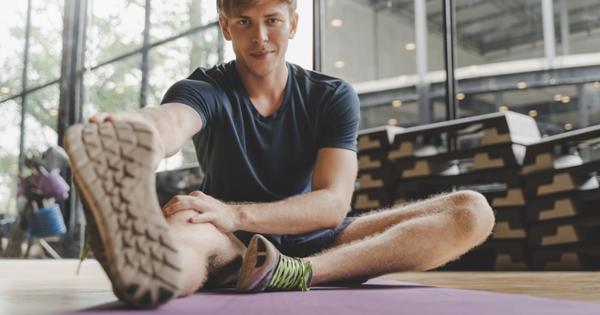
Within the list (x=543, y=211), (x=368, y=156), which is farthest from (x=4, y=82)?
(x=543, y=211)

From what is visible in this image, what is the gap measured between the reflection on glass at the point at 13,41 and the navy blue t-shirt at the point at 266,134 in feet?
20.1

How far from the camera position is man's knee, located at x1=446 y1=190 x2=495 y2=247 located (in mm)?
1688

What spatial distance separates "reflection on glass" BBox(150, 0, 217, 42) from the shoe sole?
196 inches

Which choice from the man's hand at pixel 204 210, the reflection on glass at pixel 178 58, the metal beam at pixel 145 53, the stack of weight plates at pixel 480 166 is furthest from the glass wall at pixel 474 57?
the man's hand at pixel 204 210

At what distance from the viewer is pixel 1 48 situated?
708cm

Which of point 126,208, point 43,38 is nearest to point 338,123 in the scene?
point 126,208

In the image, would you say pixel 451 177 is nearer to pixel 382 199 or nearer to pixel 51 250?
pixel 382 199

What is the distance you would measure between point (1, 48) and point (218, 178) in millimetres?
6335

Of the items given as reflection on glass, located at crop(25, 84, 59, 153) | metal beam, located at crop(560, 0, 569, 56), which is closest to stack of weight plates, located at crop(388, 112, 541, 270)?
metal beam, located at crop(560, 0, 569, 56)

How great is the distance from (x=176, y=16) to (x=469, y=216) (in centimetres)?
516

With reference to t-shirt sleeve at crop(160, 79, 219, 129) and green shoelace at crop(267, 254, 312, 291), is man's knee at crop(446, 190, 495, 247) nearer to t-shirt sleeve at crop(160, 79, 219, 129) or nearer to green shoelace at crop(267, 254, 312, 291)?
green shoelace at crop(267, 254, 312, 291)

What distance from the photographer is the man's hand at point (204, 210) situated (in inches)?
52.8

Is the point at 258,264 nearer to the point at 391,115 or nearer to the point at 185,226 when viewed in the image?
the point at 185,226

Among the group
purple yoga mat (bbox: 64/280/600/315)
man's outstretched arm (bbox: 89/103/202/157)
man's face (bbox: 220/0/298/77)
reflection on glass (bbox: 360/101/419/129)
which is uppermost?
reflection on glass (bbox: 360/101/419/129)
